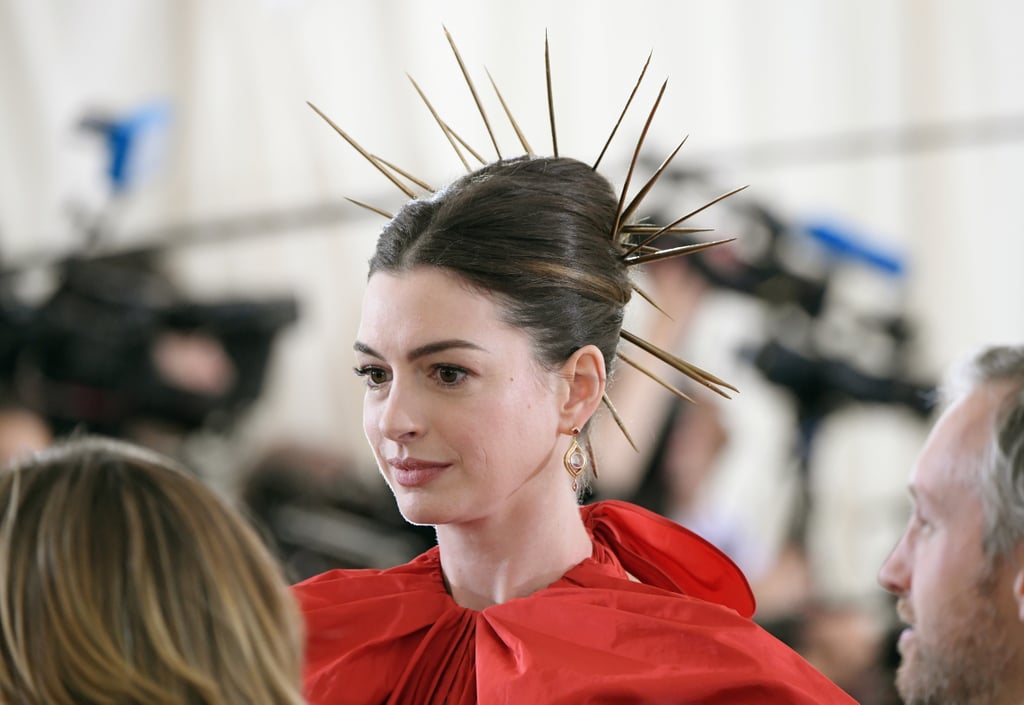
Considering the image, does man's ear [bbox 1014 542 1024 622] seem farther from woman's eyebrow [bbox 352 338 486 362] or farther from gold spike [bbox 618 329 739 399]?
woman's eyebrow [bbox 352 338 486 362]

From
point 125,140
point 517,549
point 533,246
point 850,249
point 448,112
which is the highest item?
point 533,246

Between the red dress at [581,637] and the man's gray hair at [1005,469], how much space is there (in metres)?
0.26

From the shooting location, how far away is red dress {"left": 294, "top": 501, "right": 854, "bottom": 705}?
1.36 m

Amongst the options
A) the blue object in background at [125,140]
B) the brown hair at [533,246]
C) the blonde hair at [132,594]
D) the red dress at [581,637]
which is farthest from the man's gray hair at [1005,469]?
the blue object in background at [125,140]

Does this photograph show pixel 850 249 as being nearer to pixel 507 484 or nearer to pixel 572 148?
pixel 572 148

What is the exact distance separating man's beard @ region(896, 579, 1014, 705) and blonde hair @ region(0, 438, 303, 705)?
74cm

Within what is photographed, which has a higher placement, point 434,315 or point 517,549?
point 434,315

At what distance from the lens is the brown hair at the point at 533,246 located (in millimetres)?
1459

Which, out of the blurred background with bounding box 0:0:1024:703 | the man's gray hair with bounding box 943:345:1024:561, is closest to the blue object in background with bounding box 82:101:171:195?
the blurred background with bounding box 0:0:1024:703

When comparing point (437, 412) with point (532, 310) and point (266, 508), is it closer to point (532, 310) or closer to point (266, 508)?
point (532, 310)

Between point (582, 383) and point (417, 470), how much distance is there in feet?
0.63

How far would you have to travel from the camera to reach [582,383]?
1.52 metres

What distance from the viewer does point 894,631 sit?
3.86 meters

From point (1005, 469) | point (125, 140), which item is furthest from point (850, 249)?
point (1005, 469)
